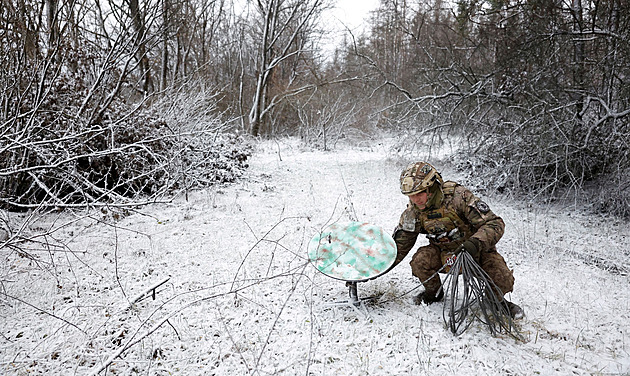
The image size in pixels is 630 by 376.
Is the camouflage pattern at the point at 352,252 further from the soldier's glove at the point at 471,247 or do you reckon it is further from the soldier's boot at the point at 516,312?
the soldier's boot at the point at 516,312

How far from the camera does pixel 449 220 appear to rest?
2.91 meters

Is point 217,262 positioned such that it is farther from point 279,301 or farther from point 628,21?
point 628,21

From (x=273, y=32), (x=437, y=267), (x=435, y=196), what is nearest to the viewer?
(x=435, y=196)

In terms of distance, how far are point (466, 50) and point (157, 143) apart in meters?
6.18

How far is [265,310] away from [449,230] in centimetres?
157

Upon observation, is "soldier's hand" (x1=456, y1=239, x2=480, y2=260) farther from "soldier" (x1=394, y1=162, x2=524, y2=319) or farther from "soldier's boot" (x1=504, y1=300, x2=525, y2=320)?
"soldier's boot" (x1=504, y1=300, x2=525, y2=320)

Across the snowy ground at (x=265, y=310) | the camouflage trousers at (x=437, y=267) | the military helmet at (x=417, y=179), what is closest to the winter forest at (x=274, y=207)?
the snowy ground at (x=265, y=310)

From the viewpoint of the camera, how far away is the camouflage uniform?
108 inches

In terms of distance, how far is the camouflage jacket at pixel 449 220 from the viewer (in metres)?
2.77

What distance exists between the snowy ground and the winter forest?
0.02 metres

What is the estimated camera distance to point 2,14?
383cm

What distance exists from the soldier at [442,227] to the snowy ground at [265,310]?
1.06 feet

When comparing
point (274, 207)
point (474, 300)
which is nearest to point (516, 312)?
point (474, 300)

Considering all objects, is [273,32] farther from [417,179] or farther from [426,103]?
[417,179]
